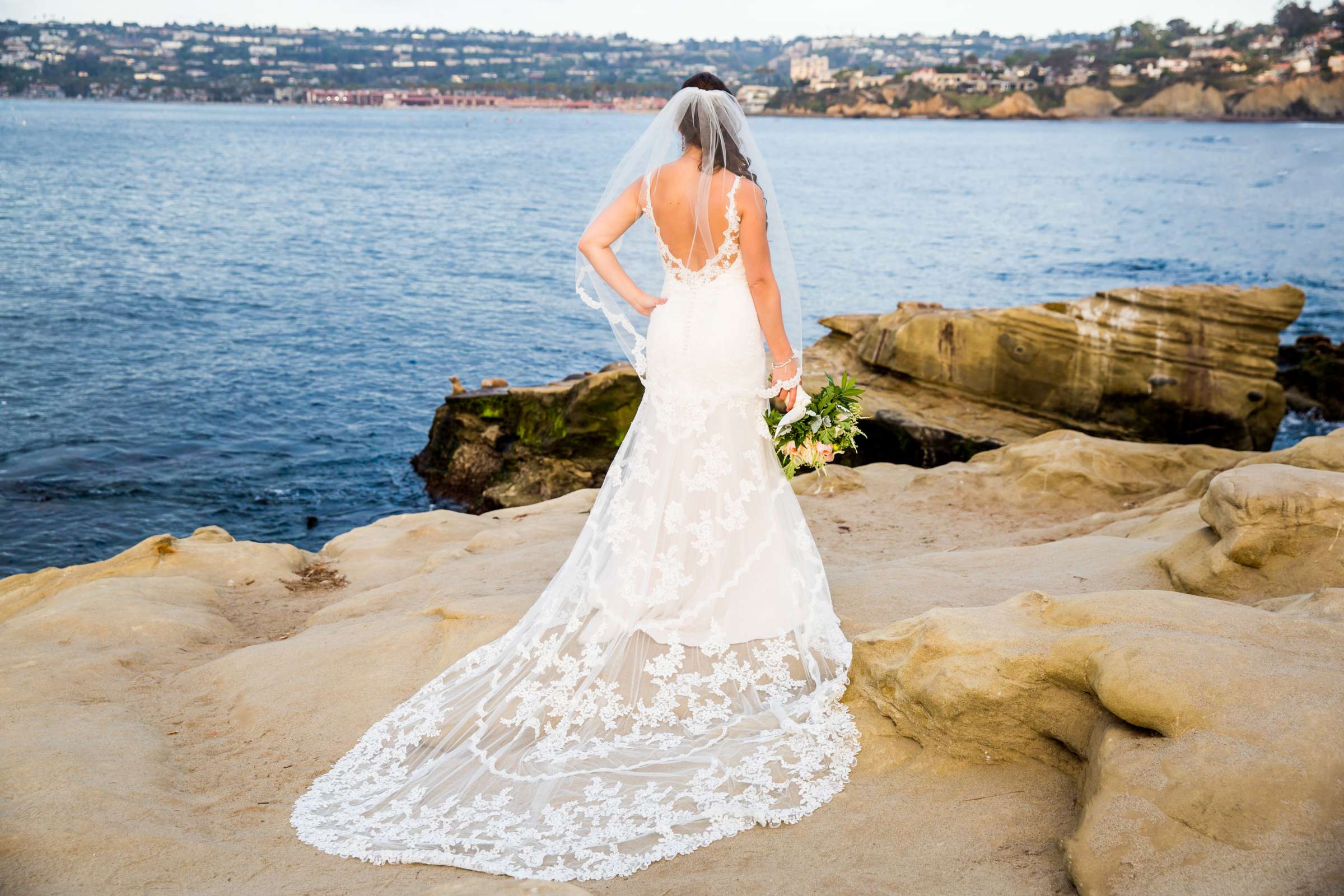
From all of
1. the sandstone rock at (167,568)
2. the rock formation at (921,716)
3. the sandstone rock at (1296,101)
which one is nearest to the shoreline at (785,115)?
the sandstone rock at (1296,101)

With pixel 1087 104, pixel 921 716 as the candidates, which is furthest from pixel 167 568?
pixel 1087 104

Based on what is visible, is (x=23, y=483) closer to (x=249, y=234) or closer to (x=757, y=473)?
(x=757, y=473)

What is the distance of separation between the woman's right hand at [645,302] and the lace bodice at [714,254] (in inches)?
6.1

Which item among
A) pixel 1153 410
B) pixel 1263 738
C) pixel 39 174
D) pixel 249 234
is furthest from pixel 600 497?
pixel 39 174

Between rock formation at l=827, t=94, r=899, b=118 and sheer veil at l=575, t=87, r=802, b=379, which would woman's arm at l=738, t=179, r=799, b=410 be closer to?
sheer veil at l=575, t=87, r=802, b=379

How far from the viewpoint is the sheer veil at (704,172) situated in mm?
4488

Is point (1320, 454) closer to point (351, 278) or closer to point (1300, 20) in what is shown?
point (351, 278)

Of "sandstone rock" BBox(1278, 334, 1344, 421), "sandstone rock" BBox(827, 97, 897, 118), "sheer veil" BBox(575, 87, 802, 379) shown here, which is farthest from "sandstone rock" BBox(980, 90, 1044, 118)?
"sheer veil" BBox(575, 87, 802, 379)

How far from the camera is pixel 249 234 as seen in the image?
34656 millimetres

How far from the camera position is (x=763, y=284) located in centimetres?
466

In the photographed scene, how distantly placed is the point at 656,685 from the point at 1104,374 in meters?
9.32

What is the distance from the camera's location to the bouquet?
189 inches

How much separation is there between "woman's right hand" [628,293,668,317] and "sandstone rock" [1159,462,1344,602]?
317 centimetres

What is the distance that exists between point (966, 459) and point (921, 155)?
2963 inches
